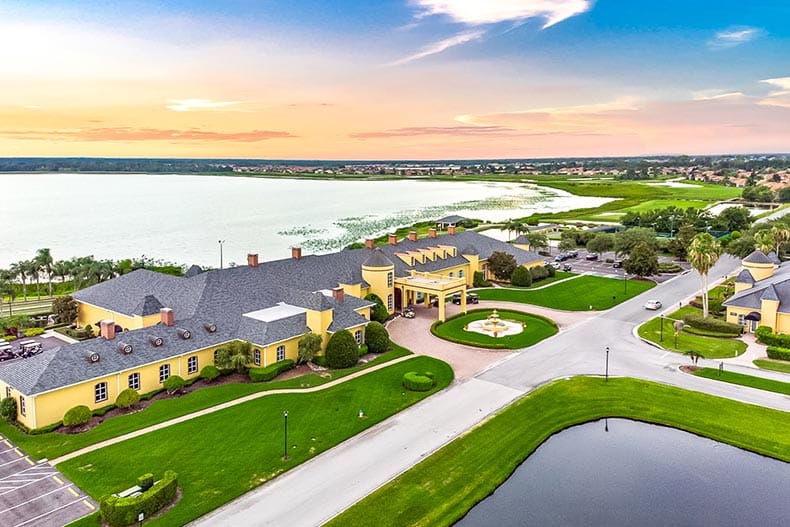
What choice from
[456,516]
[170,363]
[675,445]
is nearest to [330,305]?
[170,363]

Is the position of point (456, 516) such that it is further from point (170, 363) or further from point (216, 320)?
point (216, 320)

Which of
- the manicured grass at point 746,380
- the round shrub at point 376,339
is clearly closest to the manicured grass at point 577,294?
the manicured grass at point 746,380

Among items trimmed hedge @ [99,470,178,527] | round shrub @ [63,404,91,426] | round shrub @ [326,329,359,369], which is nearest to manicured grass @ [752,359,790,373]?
round shrub @ [326,329,359,369]

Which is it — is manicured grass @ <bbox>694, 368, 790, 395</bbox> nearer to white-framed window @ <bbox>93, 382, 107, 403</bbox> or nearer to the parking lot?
the parking lot

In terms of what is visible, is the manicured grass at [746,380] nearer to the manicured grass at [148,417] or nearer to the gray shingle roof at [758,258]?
the gray shingle roof at [758,258]

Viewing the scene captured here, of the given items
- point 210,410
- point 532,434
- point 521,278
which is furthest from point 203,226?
point 532,434
